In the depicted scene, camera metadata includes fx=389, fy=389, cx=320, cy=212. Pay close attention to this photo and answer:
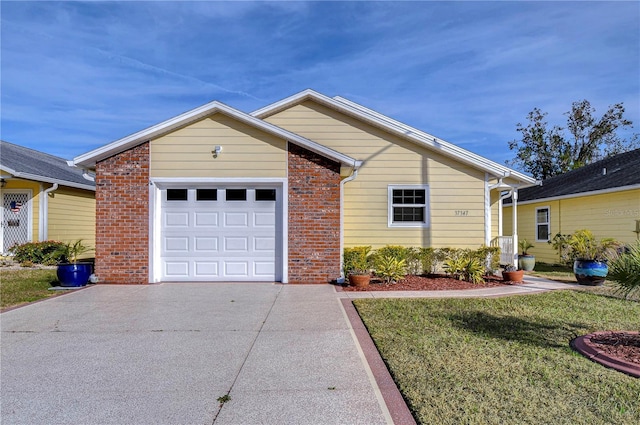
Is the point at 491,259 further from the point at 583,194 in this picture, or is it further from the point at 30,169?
the point at 30,169

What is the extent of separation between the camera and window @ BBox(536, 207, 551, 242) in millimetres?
16672

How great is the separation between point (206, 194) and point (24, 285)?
4901 mm

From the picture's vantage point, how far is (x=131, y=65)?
13.9 meters

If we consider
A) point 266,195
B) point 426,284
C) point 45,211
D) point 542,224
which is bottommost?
point 426,284

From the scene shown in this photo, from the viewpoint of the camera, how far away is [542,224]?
1697 centimetres

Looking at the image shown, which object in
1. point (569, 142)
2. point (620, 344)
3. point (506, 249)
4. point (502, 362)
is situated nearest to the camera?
point (502, 362)

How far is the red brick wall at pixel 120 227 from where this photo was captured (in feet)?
31.0

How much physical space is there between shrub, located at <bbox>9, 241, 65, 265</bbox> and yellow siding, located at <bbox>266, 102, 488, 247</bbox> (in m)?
10.2

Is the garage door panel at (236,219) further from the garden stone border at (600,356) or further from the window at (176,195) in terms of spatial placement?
the garden stone border at (600,356)

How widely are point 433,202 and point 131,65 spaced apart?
37.6 ft

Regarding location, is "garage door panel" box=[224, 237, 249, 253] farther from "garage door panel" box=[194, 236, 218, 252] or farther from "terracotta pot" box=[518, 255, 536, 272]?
"terracotta pot" box=[518, 255, 536, 272]

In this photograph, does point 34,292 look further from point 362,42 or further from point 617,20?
point 617,20

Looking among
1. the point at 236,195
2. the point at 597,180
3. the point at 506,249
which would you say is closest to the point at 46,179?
the point at 236,195

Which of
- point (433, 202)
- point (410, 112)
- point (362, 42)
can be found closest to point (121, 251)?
point (433, 202)
